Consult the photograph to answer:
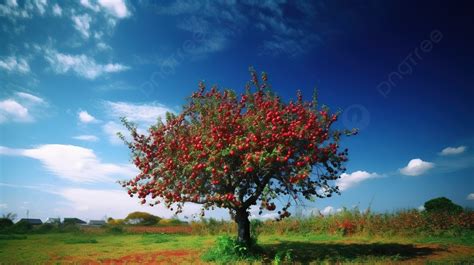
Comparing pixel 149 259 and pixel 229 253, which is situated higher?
pixel 229 253

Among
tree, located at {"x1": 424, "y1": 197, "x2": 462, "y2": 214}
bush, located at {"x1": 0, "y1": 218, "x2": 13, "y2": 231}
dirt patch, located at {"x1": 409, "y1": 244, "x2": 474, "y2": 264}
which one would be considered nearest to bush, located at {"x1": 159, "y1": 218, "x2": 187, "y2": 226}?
bush, located at {"x1": 0, "y1": 218, "x2": 13, "y2": 231}

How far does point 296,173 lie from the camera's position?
13242mm

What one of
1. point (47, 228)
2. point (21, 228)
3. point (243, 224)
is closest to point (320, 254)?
point (243, 224)

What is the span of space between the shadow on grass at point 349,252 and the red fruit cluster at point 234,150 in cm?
259

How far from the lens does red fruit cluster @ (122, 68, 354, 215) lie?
41.8 ft

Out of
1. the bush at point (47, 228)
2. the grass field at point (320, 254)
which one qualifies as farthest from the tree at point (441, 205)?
the bush at point (47, 228)

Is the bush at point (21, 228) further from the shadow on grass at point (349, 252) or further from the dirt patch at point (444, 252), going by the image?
the dirt patch at point (444, 252)

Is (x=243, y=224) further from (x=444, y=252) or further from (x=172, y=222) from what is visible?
(x=172, y=222)

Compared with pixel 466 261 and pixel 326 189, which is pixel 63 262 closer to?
pixel 326 189

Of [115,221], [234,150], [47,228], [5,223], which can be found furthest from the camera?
[115,221]

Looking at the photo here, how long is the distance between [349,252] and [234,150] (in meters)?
7.74

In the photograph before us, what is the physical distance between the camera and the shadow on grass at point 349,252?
14.0 meters

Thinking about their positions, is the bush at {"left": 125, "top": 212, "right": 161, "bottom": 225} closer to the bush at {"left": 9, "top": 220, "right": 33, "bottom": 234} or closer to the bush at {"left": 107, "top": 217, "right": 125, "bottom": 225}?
the bush at {"left": 107, "top": 217, "right": 125, "bottom": 225}

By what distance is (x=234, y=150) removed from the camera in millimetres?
12539
